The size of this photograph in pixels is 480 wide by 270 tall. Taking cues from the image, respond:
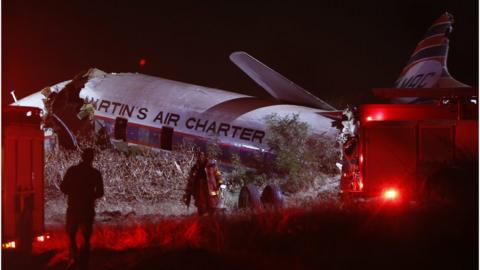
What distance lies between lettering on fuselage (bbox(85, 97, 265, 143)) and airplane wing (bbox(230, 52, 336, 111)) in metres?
2.72

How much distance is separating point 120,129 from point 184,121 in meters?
2.53

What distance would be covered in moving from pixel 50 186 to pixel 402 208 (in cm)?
1291

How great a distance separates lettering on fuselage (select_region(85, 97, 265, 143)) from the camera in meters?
19.9

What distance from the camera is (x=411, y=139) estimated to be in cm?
1182

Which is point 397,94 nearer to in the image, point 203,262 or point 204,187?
point 204,187

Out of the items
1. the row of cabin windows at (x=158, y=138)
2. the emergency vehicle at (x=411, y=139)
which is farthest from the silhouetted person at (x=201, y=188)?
the row of cabin windows at (x=158, y=138)

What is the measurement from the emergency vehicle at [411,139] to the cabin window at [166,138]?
9.19m

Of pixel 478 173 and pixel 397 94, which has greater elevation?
pixel 397 94

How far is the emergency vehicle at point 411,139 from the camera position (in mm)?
11484

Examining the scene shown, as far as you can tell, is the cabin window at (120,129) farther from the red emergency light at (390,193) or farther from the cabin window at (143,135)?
the red emergency light at (390,193)

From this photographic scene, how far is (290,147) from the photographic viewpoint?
18.8 meters

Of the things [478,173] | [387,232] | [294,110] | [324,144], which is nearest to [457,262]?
[387,232]

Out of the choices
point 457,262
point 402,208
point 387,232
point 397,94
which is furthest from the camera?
point 397,94

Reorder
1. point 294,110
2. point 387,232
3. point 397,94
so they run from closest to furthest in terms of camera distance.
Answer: point 387,232
point 397,94
point 294,110
